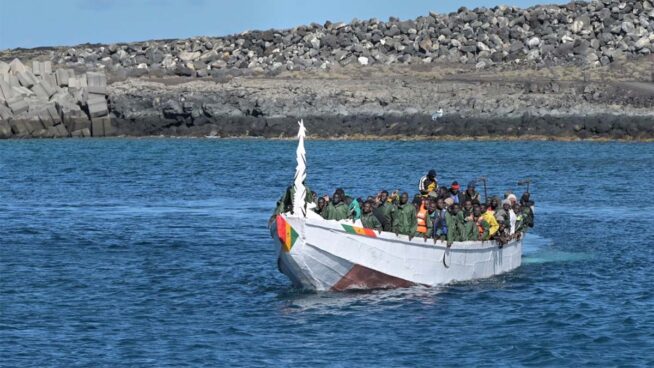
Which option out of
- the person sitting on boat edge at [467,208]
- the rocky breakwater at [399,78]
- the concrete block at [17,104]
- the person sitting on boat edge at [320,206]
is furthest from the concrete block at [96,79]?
the person sitting on boat edge at [320,206]

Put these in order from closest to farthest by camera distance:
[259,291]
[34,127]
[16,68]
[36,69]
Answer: [259,291]
[34,127]
[36,69]
[16,68]

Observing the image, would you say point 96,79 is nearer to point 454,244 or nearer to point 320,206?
point 320,206

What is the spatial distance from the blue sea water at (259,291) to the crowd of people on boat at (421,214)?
1.46m

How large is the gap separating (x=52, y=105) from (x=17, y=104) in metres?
2.59

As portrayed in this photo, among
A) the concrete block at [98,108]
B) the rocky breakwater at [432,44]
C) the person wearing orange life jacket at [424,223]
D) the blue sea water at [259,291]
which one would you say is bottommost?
the blue sea water at [259,291]

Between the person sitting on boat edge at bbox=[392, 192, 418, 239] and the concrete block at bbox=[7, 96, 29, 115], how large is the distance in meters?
73.5

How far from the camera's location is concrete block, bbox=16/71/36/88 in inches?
4092

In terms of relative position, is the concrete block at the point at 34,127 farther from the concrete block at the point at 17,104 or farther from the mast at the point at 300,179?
the mast at the point at 300,179

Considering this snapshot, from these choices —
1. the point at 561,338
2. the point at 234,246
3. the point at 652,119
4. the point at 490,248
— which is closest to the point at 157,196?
the point at 234,246

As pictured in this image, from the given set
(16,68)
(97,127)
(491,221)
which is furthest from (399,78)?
(491,221)

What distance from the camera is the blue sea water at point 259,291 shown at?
27625 mm

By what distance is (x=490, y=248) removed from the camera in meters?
35.3

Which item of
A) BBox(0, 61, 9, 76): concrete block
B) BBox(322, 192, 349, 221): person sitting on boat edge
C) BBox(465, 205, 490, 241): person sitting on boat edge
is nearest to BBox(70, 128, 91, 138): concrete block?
BBox(0, 61, 9, 76): concrete block

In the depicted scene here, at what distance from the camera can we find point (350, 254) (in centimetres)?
3128
